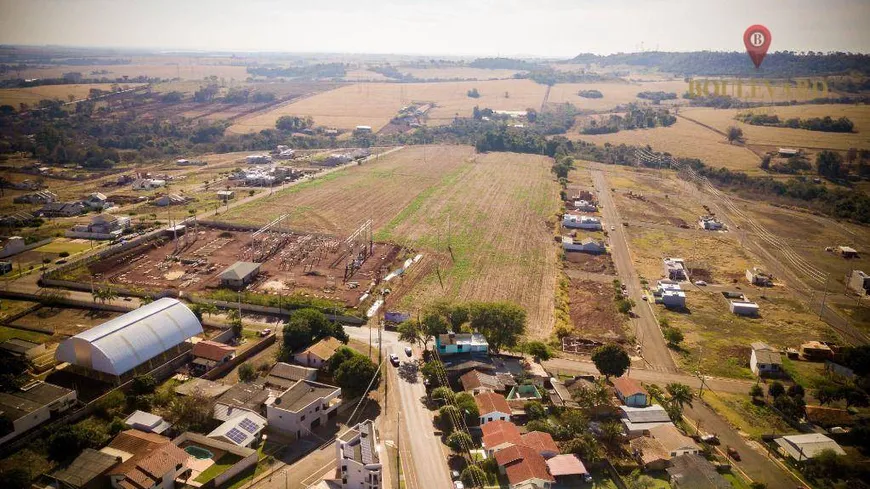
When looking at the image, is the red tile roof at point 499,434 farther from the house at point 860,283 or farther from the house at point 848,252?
the house at point 848,252

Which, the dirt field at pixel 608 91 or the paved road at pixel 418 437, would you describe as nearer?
the paved road at pixel 418 437

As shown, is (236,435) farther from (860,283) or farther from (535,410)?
(860,283)

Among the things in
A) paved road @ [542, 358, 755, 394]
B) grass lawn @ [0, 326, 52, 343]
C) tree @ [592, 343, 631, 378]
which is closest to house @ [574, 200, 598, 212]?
paved road @ [542, 358, 755, 394]

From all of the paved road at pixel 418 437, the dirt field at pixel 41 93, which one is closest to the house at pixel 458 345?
the paved road at pixel 418 437

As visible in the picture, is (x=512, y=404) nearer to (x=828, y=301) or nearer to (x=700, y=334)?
(x=700, y=334)

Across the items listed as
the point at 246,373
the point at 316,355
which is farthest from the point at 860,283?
the point at 246,373
